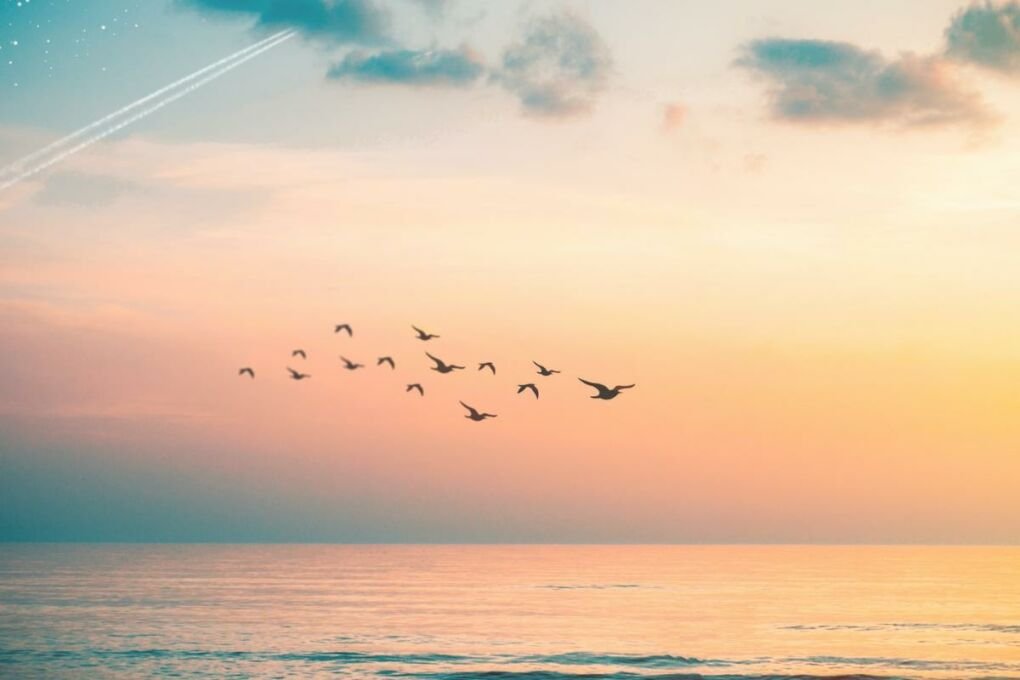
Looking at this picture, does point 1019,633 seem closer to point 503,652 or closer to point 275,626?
point 503,652

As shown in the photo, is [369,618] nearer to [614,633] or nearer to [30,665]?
[614,633]

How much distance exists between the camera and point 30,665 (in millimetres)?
64875

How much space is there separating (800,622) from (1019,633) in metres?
16.1

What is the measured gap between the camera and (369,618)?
91438mm

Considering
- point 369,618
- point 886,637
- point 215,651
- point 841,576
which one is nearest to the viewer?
point 215,651

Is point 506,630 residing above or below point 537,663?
above

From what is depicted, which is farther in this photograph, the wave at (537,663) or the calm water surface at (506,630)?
the calm water surface at (506,630)

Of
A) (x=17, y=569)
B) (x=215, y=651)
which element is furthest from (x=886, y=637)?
(x=17, y=569)

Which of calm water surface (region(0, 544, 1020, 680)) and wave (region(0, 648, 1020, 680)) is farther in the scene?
calm water surface (region(0, 544, 1020, 680))

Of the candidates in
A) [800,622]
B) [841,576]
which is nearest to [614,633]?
[800,622]

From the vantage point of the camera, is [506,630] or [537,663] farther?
[506,630]

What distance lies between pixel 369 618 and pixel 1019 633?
4945cm

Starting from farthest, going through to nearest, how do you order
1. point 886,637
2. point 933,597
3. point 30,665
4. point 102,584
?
point 102,584
point 933,597
point 886,637
point 30,665

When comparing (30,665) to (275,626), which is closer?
(30,665)
